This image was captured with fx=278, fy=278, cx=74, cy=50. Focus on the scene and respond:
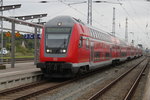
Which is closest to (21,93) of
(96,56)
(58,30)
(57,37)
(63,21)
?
(57,37)

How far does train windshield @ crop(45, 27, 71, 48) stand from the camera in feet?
50.6

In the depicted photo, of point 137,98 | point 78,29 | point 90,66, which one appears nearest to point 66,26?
point 78,29

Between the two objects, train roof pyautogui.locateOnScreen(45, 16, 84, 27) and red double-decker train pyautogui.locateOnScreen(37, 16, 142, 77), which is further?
train roof pyautogui.locateOnScreen(45, 16, 84, 27)

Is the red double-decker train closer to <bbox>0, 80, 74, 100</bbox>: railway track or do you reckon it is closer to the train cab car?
the train cab car

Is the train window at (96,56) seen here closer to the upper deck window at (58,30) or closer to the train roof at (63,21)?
the train roof at (63,21)

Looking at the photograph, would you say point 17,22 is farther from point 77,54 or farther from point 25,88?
point 25,88

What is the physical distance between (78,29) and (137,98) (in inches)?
233

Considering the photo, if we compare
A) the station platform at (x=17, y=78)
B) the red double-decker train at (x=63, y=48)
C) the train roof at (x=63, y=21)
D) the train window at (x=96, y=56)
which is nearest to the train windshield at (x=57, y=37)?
the red double-decker train at (x=63, y=48)

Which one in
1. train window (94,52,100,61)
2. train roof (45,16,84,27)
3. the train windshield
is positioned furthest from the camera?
train window (94,52,100,61)

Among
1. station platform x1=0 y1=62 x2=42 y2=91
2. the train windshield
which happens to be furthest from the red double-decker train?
station platform x1=0 y1=62 x2=42 y2=91

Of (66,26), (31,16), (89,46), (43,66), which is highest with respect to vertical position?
(31,16)

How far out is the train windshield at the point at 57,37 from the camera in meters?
15.4

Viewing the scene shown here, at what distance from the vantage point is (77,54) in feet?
50.8

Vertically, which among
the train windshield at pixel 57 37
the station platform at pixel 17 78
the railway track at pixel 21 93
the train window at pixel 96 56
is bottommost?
the railway track at pixel 21 93
